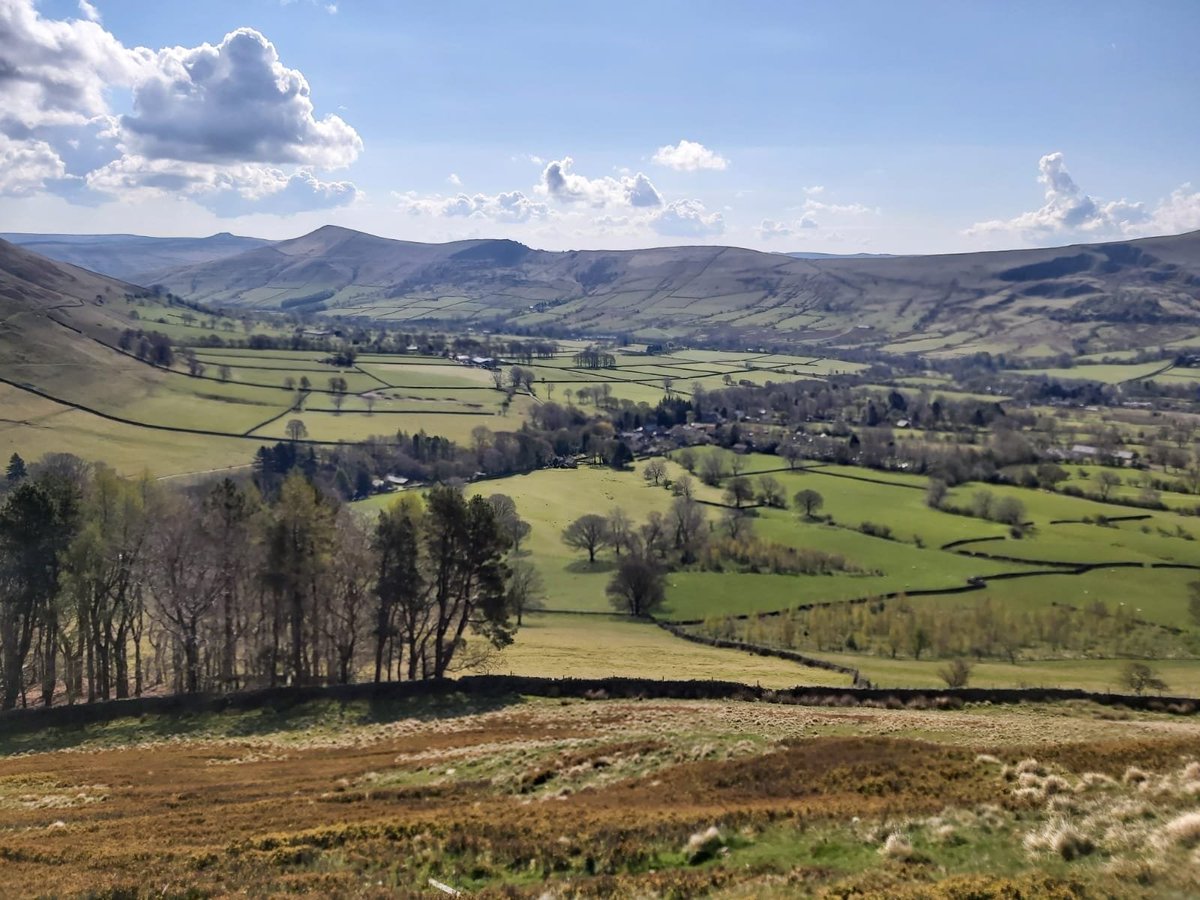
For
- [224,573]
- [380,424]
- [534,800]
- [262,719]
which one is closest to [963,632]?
[262,719]

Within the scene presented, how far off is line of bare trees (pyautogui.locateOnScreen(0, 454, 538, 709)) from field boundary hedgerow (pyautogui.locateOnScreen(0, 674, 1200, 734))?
3818 millimetres

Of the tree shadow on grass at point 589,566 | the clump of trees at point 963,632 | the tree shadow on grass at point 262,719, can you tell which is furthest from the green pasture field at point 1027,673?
the tree shadow on grass at point 589,566

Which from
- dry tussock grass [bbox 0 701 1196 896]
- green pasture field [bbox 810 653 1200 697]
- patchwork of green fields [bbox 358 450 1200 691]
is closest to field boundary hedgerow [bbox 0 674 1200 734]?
dry tussock grass [bbox 0 701 1196 896]

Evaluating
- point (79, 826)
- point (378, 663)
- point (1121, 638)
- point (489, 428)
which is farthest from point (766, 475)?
point (79, 826)

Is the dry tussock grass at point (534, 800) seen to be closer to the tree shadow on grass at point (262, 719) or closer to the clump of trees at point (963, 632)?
the tree shadow on grass at point (262, 719)

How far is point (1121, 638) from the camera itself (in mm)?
67312

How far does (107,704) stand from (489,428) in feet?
390

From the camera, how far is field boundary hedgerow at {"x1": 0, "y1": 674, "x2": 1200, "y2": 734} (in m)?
34.8

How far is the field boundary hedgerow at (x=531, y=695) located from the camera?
34.8 metres

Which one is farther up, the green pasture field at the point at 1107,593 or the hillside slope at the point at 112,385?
the hillside slope at the point at 112,385

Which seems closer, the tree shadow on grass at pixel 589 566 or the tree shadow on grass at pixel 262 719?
the tree shadow on grass at pixel 262 719

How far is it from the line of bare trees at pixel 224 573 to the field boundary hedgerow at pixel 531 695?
3.82m

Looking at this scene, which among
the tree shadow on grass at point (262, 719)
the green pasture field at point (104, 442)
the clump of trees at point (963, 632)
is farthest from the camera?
the green pasture field at point (104, 442)

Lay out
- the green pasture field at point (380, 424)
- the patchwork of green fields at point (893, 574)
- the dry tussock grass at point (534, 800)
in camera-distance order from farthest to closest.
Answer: the green pasture field at point (380, 424), the patchwork of green fields at point (893, 574), the dry tussock grass at point (534, 800)
